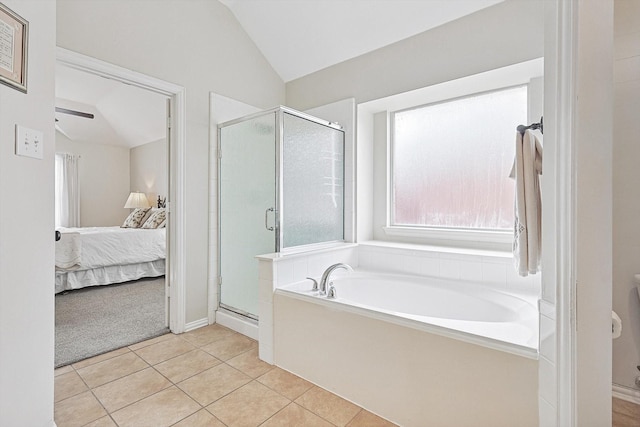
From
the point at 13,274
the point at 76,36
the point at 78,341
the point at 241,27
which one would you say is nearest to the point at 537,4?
the point at 241,27

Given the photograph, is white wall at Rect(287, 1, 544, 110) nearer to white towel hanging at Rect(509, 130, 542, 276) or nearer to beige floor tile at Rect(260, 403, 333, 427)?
white towel hanging at Rect(509, 130, 542, 276)

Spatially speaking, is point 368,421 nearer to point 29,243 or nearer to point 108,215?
point 29,243

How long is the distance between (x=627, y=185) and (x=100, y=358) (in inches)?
138

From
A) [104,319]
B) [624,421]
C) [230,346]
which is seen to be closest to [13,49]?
[230,346]

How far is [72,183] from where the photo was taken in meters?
5.98

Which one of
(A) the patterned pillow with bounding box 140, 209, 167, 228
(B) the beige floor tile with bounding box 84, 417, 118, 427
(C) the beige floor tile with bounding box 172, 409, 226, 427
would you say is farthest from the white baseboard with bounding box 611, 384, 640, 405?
(A) the patterned pillow with bounding box 140, 209, 167, 228

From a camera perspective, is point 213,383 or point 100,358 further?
point 100,358

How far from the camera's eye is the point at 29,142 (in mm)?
1242

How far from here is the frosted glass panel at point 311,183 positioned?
8.07ft

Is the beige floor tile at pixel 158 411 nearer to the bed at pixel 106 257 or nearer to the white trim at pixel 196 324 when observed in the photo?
the white trim at pixel 196 324

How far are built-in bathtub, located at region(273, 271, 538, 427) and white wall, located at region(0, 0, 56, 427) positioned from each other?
1184mm

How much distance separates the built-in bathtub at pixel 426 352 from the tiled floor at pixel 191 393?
136 mm

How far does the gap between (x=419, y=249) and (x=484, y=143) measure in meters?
1.03

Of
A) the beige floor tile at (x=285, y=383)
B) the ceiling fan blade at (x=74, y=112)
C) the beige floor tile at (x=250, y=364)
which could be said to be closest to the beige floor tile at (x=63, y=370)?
the beige floor tile at (x=250, y=364)
